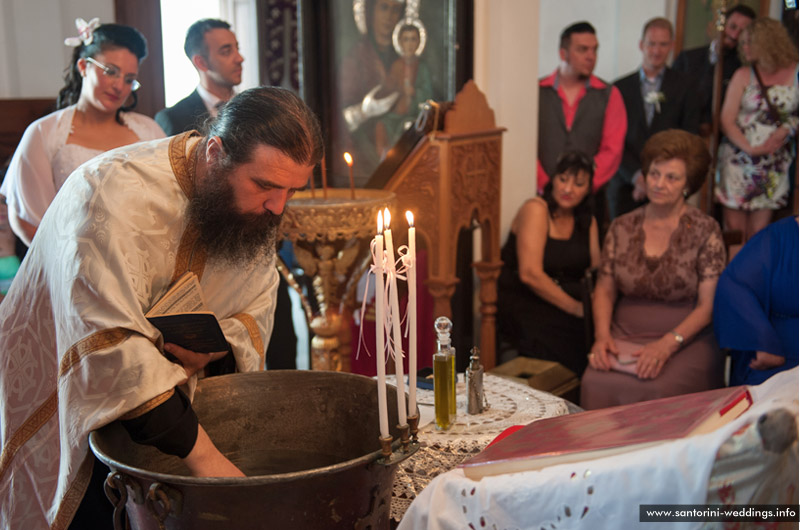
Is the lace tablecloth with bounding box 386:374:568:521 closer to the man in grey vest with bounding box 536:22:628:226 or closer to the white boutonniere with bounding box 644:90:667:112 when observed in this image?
the man in grey vest with bounding box 536:22:628:226

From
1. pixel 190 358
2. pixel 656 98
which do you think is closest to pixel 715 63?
pixel 656 98

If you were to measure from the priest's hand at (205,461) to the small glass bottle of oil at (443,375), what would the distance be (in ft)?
2.27

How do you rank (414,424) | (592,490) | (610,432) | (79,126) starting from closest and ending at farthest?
1. (592,490)
2. (610,432)
3. (414,424)
4. (79,126)

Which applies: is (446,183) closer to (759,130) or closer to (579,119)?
(579,119)

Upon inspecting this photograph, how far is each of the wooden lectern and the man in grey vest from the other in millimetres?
1641

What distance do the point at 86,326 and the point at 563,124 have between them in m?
4.59

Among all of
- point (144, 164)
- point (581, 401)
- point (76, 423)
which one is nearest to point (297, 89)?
point (581, 401)

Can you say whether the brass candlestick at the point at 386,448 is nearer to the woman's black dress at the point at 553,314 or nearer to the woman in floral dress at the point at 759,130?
the woman's black dress at the point at 553,314

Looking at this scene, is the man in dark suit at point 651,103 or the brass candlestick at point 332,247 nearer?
→ the brass candlestick at point 332,247

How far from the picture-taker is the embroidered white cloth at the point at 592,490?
108cm

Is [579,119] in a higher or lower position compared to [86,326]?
higher

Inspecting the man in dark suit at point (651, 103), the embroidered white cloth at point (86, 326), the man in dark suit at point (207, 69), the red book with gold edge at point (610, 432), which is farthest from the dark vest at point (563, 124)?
the red book with gold edge at point (610, 432)

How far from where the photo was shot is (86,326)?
5.11ft

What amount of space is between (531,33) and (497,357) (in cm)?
194
